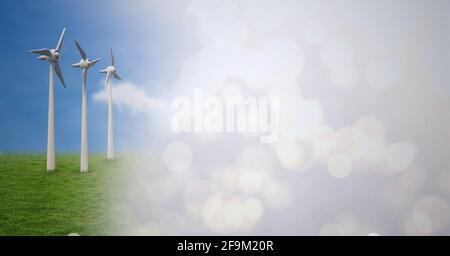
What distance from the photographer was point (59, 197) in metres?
10.6

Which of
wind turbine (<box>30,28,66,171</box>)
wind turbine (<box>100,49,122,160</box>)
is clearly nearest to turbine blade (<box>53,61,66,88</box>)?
wind turbine (<box>30,28,66,171</box>)

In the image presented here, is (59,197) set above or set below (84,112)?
below

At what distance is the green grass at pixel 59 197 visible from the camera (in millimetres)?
8461

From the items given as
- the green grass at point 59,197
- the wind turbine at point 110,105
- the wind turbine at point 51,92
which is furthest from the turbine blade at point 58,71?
the green grass at point 59,197

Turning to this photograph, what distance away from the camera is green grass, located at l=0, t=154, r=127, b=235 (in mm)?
8461

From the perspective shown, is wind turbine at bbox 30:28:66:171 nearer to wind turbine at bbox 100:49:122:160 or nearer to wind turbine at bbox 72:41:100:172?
wind turbine at bbox 72:41:100:172

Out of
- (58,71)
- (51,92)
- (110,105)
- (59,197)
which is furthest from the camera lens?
(110,105)

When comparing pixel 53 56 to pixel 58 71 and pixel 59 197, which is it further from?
pixel 59 197

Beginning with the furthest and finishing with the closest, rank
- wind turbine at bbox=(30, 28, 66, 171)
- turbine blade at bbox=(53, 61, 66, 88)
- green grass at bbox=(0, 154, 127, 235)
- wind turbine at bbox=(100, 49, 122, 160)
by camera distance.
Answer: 1. wind turbine at bbox=(100, 49, 122, 160)
2. turbine blade at bbox=(53, 61, 66, 88)
3. wind turbine at bbox=(30, 28, 66, 171)
4. green grass at bbox=(0, 154, 127, 235)

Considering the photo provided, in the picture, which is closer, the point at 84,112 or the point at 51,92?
the point at 51,92

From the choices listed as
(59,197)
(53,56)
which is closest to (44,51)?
(53,56)

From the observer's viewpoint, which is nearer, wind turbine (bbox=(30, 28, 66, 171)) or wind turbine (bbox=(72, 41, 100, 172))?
wind turbine (bbox=(30, 28, 66, 171))

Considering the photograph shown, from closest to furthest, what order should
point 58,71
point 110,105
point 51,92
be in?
point 51,92
point 58,71
point 110,105

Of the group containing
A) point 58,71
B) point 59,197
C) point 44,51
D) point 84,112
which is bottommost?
point 59,197
